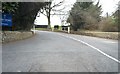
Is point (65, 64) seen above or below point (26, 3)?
below

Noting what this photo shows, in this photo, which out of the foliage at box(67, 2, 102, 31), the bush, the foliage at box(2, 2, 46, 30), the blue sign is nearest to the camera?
the blue sign

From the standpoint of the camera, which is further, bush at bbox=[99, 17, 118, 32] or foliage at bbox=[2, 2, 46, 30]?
bush at bbox=[99, 17, 118, 32]

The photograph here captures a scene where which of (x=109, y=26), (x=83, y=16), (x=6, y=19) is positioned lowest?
(x=109, y=26)

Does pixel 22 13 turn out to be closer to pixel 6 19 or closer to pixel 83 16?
pixel 6 19

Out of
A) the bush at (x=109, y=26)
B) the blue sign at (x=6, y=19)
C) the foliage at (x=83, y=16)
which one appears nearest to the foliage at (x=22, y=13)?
the blue sign at (x=6, y=19)

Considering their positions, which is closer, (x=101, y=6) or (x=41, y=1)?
(x=41, y=1)

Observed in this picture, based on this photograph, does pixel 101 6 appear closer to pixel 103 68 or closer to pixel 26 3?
pixel 26 3

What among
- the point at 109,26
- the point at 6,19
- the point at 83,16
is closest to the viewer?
the point at 6,19

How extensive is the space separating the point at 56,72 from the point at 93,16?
111 feet

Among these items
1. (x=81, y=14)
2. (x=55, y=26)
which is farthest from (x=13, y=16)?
(x=55, y=26)

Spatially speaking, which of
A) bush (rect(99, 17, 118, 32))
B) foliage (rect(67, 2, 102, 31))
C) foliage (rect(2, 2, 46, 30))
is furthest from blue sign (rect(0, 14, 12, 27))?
foliage (rect(67, 2, 102, 31))

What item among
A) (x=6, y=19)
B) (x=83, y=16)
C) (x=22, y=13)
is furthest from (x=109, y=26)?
(x=6, y=19)

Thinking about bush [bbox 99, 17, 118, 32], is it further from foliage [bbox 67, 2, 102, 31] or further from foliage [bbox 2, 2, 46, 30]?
foliage [bbox 2, 2, 46, 30]

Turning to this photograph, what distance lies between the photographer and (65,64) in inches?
385
